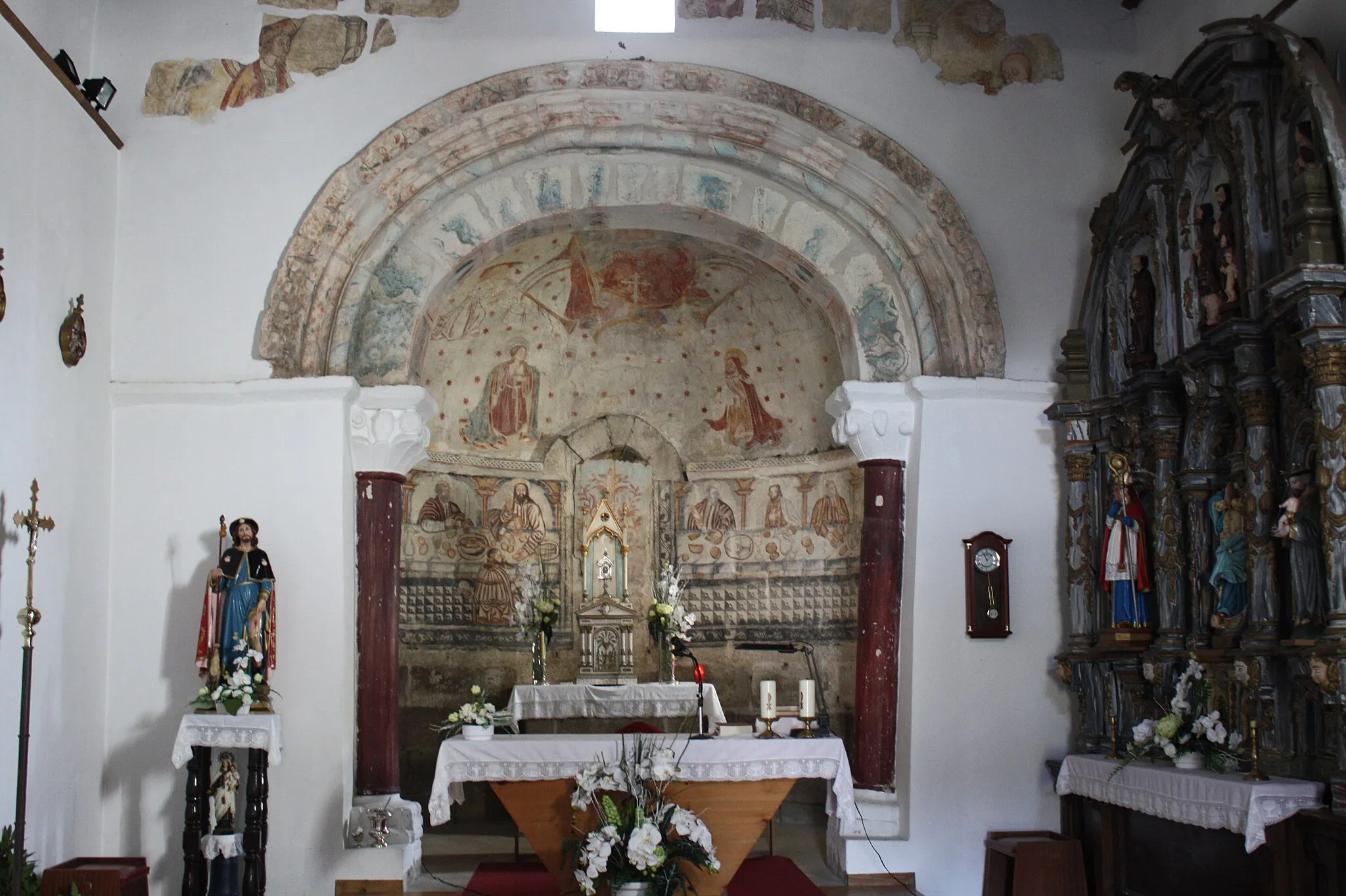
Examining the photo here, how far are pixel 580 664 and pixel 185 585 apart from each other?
12.9ft

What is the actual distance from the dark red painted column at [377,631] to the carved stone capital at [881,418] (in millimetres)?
3548

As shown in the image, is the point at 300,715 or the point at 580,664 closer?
the point at 300,715

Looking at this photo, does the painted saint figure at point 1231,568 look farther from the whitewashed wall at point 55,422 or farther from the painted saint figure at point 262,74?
the painted saint figure at point 262,74

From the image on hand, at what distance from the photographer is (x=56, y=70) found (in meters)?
8.30

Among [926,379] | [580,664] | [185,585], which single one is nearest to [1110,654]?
[926,379]

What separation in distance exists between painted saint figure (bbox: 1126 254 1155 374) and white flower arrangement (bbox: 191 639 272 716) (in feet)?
21.1

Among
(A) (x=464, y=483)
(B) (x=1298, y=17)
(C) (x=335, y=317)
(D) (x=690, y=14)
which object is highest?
(D) (x=690, y=14)

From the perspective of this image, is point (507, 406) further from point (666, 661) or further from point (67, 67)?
point (67, 67)

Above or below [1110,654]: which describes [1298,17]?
above

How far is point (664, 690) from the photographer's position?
1094 cm

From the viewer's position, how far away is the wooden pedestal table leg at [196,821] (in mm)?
8039

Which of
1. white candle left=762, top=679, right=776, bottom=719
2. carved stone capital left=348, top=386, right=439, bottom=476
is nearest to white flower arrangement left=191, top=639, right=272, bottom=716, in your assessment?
carved stone capital left=348, top=386, right=439, bottom=476

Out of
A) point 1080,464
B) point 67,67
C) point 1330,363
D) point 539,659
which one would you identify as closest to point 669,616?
point 539,659

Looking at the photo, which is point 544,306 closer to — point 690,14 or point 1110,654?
point 690,14
